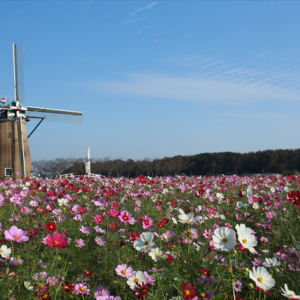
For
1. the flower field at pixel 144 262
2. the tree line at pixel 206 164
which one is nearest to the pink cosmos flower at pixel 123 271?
the flower field at pixel 144 262

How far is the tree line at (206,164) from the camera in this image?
42.6 m

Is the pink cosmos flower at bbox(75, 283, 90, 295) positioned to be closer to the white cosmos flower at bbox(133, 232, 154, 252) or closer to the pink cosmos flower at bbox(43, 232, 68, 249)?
the pink cosmos flower at bbox(43, 232, 68, 249)

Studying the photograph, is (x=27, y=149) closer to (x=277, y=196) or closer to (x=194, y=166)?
Answer: (x=277, y=196)

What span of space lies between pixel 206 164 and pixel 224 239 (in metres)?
48.4

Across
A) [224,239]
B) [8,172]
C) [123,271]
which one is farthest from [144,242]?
[8,172]

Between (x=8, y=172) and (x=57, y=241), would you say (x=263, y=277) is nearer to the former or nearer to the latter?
(x=57, y=241)

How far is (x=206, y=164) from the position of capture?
160ft

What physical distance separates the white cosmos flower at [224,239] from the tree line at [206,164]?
42345 mm

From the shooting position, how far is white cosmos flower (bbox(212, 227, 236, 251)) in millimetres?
1542

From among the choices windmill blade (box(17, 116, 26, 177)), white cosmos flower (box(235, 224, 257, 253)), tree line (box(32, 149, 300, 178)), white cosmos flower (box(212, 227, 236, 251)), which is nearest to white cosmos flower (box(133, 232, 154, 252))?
white cosmos flower (box(212, 227, 236, 251))

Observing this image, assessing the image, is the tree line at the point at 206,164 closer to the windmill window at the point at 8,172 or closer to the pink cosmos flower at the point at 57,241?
the windmill window at the point at 8,172

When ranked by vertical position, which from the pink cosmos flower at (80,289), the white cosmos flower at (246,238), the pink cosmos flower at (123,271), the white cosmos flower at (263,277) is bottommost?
the pink cosmos flower at (80,289)

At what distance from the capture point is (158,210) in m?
4.25

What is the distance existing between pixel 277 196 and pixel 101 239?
4078 millimetres
